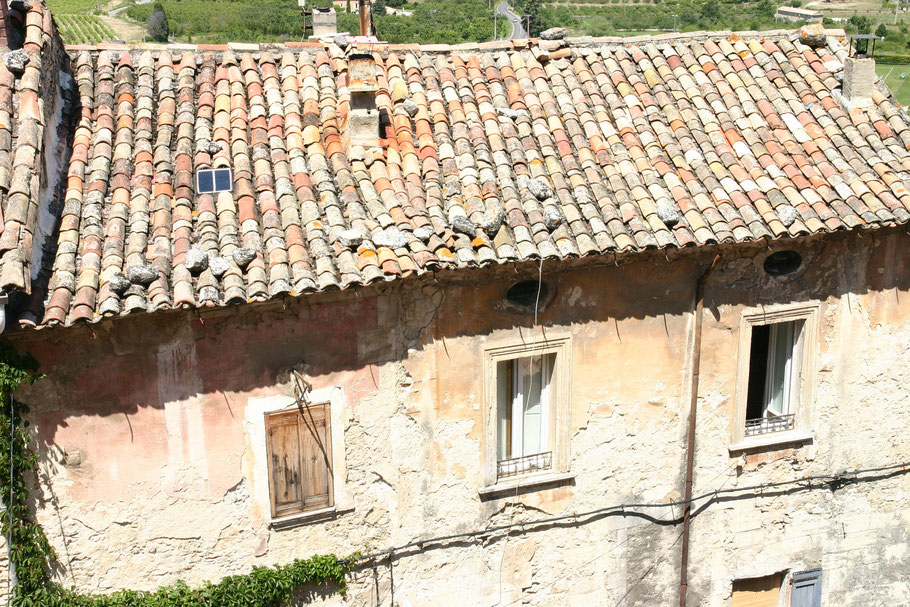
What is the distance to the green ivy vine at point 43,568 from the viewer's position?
7.79 meters

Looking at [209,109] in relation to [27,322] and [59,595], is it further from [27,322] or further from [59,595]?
[59,595]

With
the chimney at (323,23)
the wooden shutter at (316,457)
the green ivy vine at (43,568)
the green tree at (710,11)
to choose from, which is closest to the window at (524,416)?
the wooden shutter at (316,457)

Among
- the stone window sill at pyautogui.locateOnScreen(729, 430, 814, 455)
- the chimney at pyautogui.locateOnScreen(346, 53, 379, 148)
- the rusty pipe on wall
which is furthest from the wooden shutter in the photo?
the stone window sill at pyautogui.locateOnScreen(729, 430, 814, 455)

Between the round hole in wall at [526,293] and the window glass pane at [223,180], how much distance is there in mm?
2920

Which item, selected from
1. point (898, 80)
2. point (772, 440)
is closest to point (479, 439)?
point (772, 440)

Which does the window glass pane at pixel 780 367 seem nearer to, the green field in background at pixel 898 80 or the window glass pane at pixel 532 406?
the window glass pane at pixel 532 406

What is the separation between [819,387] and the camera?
10766 millimetres

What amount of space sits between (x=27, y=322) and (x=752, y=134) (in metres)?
7.61

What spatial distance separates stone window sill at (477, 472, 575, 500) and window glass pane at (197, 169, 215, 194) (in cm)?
414

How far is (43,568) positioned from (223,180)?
3.89m

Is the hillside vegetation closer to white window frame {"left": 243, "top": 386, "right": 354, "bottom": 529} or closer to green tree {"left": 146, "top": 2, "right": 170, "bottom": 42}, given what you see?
green tree {"left": 146, "top": 2, "right": 170, "bottom": 42}

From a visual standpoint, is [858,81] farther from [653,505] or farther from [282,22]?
[282,22]

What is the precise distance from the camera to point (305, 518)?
9203 mm

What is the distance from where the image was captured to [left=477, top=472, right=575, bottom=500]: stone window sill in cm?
980
